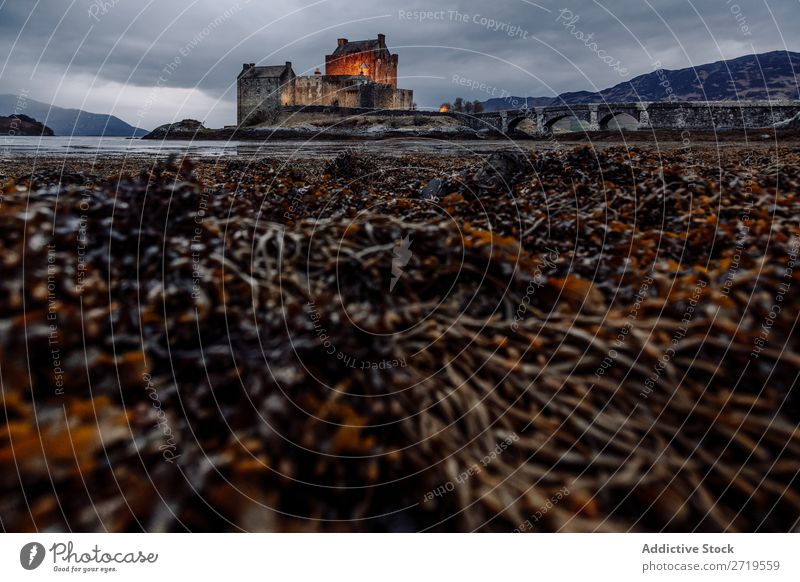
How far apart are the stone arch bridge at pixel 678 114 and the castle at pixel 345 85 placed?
505 inches

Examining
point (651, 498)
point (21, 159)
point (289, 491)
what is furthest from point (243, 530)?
point (21, 159)

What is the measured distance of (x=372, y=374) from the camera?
79.9 inches

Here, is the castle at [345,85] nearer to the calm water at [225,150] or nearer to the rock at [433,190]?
the calm water at [225,150]

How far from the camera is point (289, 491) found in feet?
5.32

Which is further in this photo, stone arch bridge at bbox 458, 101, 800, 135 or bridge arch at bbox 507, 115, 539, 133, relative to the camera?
bridge arch at bbox 507, 115, 539, 133

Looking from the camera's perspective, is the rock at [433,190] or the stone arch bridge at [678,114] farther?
the stone arch bridge at [678,114]

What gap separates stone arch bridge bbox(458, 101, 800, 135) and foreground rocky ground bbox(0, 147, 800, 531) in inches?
775

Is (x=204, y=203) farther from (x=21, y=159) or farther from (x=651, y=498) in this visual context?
(x=21, y=159)

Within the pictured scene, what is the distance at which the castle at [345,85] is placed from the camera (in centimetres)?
4594

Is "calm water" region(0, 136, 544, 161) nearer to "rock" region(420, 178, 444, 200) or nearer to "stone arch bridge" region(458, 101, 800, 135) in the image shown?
"rock" region(420, 178, 444, 200)

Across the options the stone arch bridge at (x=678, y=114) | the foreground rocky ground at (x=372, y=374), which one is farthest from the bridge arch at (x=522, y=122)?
the foreground rocky ground at (x=372, y=374)

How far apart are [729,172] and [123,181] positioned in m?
5.37

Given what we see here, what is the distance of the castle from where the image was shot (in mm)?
45938

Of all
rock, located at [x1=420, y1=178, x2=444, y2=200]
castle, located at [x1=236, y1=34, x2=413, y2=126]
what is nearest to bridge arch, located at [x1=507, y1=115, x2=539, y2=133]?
castle, located at [x1=236, y1=34, x2=413, y2=126]
